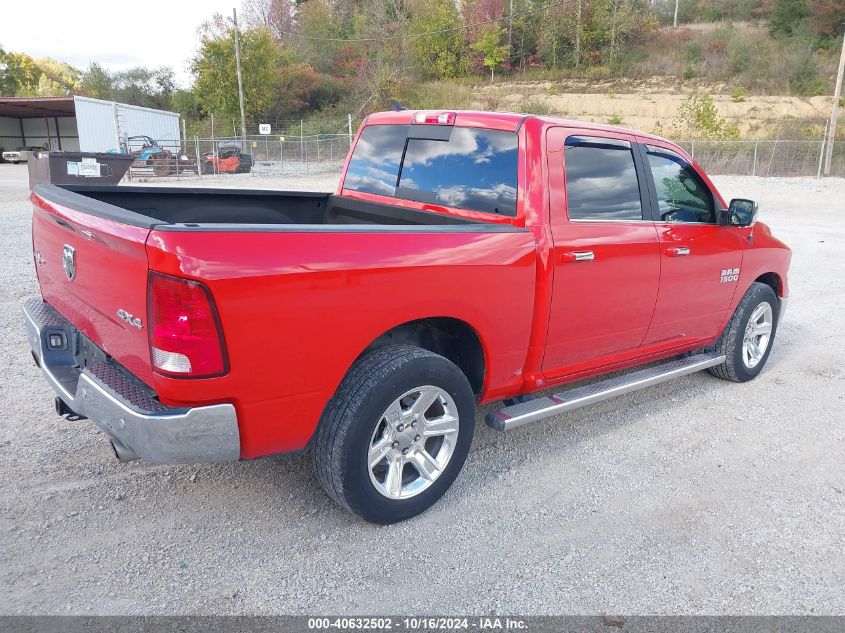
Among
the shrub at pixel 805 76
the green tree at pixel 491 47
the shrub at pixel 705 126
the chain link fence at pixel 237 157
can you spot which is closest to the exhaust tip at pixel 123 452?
the chain link fence at pixel 237 157

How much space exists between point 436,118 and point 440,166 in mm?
304

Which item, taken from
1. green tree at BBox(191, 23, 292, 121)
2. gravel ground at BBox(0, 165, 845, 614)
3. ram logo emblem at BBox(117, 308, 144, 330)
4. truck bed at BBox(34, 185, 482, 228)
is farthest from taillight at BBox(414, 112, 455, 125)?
green tree at BBox(191, 23, 292, 121)

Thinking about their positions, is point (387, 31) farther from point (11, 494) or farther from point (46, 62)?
point (11, 494)

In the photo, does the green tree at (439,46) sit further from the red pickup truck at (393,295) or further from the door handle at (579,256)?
the door handle at (579,256)

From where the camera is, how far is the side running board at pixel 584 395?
3.66 meters

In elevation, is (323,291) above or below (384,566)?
above

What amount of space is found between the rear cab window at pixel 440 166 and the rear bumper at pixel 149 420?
6.41 feet

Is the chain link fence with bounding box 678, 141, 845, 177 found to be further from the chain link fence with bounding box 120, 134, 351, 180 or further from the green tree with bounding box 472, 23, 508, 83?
the green tree with bounding box 472, 23, 508, 83

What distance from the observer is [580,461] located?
4.05 meters

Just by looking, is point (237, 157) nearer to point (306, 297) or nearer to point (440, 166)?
point (440, 166)

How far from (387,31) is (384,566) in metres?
65.1

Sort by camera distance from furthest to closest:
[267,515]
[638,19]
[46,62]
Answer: [46,62], [638,19], [267,515]

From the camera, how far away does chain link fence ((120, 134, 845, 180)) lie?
28.3 meters

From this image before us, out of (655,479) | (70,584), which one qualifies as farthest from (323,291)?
(655,479)
